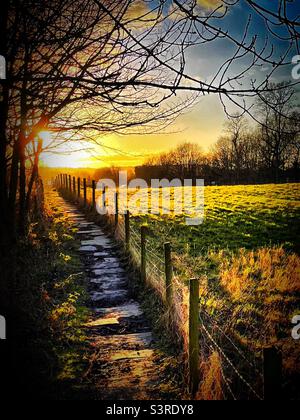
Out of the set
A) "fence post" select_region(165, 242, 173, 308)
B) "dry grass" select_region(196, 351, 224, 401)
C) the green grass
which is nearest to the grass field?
"dry grass" select_region(196, 351, 224, 401)

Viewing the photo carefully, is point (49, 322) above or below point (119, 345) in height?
above

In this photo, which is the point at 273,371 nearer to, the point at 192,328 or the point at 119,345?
the point at 192,328

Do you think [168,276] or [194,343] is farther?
[168,276]

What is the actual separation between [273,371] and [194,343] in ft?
4.30

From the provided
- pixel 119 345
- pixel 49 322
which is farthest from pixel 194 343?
pixel 49 322

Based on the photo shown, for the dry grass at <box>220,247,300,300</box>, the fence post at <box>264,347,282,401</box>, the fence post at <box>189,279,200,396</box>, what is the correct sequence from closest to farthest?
the fence post at <box>264,347,282,401</box>
the fence post at <box>189,279,200,396</box>
the dry grass at <box>220,247,300,300</box>

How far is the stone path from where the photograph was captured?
330 centimetres

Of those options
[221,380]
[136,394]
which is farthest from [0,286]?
[221,380]

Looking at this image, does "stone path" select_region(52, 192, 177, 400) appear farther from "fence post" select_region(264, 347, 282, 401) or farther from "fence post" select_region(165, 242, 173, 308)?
"fence post" select_region(264, 347, 282, 401)

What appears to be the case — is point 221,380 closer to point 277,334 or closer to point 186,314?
point 186,314

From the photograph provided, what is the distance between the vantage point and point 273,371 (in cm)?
206

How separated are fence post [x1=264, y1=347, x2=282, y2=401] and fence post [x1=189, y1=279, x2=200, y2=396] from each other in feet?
3.94

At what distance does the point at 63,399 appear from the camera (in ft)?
10.3

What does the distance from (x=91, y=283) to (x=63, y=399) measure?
3.26 meters
